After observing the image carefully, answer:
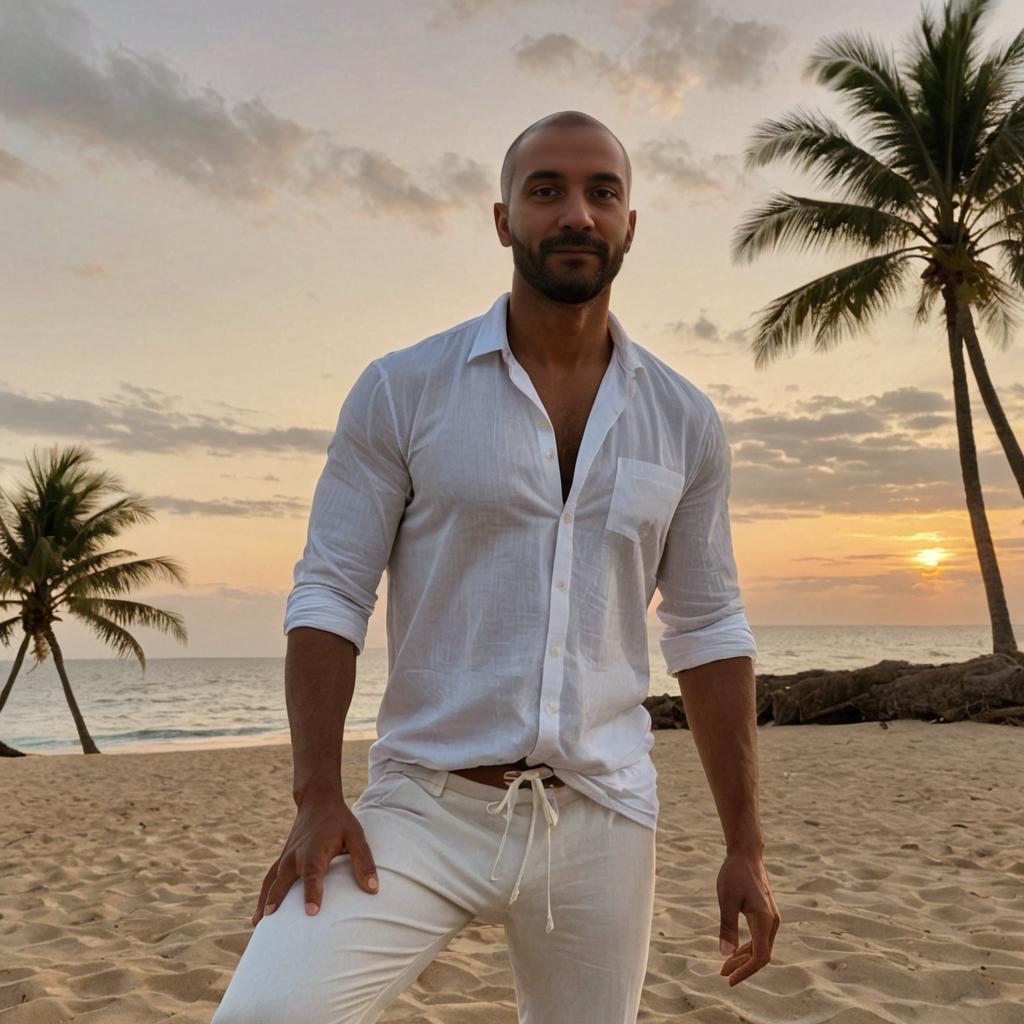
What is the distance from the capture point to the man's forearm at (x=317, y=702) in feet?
5.91

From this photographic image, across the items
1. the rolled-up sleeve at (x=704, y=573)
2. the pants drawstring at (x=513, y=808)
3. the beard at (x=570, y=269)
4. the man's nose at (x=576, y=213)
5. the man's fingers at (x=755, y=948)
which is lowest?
the man's fingers at (x=755, y=948)

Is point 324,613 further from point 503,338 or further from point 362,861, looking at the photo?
point 503,338

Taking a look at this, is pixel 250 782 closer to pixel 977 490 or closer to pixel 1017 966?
pixel 1017 966

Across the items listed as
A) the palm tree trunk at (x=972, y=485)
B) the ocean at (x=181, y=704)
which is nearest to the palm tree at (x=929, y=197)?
the palm tree trunk at (x=972, y=485)

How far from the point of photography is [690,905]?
17.1 feet

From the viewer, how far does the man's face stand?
6.85 feet

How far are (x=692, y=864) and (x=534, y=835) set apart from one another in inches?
191

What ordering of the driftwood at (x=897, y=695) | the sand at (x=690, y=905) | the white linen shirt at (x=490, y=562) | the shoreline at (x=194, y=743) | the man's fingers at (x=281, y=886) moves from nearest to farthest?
the man's fingers at (x=281, y=886) < the white linen shirt at (x=490, y=562) < the sand at (x=690, y=905) < the driftwood at (x=897, y=695) < the shoreline at (x=194, y=743)

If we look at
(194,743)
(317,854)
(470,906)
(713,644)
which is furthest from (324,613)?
(194,743)

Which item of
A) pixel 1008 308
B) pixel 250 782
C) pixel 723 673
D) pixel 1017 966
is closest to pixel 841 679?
pixel 1008 308

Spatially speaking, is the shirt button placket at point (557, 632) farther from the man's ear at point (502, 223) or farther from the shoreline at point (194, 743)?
the shoreline at point (194, 743)

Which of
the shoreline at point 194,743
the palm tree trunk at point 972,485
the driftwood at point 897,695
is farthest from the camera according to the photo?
the shoreline at point 194,743

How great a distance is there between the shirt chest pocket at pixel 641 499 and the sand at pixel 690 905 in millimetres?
2319

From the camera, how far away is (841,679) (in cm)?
1672
